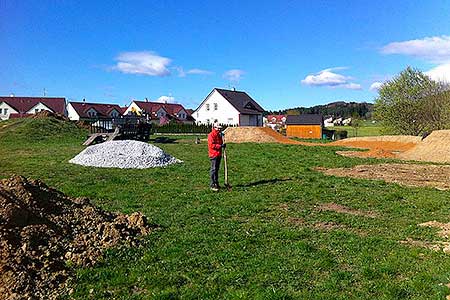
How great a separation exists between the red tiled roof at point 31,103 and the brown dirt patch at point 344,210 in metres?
78.8

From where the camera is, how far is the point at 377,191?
11742 millimetres

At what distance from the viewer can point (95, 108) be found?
8288cm

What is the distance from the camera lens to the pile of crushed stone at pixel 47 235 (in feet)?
15.8

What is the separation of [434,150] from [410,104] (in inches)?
680

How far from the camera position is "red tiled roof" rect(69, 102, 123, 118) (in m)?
79.0

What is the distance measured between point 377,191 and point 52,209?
891cm

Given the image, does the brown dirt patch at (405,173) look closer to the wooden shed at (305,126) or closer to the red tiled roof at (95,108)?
the wooden shed at (305,126)

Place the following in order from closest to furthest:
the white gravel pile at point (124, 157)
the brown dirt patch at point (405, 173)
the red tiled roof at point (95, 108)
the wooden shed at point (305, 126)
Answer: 1. the brown dirt patch at point (405, 173)
2. the white gravel pile at point (124, 157)
3. the wooden shed at point (305, 126)
4. the red tiled roof at point (95, 108)

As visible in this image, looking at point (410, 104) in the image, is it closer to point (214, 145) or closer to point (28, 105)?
point (214, 145)

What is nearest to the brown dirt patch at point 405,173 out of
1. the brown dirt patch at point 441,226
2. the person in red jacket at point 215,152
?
the brown dirt patch at point 441,226

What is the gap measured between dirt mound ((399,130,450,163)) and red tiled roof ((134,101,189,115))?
65.3 metres

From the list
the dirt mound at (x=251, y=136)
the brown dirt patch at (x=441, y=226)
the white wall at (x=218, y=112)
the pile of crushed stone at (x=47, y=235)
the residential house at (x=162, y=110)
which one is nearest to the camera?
the pile of crushed stone at (x=47, y=235)

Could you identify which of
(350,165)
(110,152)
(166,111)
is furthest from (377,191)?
(166,111)

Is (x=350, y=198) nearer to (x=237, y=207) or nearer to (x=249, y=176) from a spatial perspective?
(x=237, y=207)
